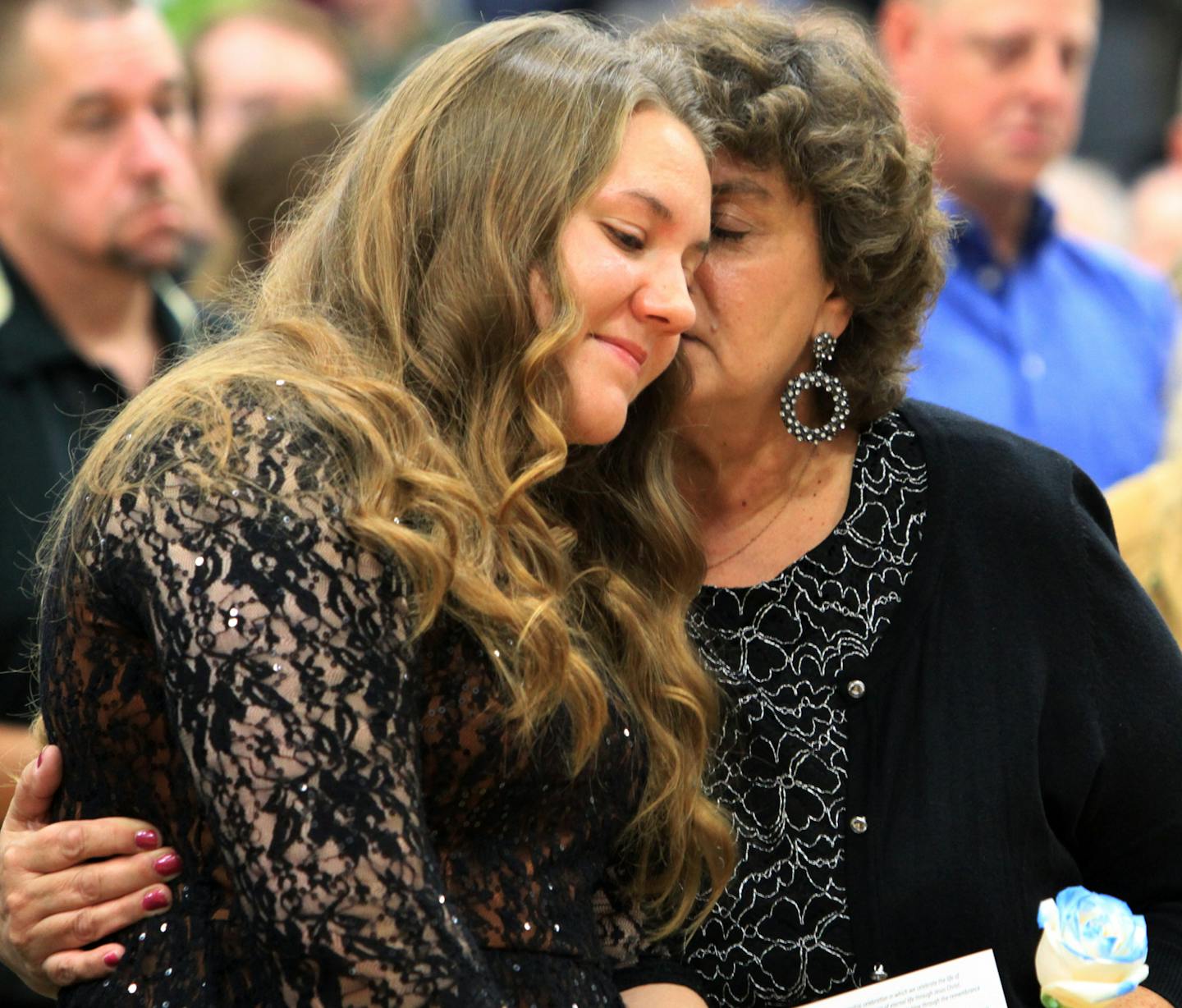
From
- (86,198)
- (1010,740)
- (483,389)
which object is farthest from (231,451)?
(86,198)

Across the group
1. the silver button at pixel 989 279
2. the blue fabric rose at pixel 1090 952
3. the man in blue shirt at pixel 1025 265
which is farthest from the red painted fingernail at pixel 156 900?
the silver button at pixel 989 279

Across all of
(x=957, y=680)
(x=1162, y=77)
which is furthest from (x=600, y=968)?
(x=1162, y=77)

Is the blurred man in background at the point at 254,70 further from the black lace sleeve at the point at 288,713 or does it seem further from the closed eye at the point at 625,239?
the black lace sleeve at the point at 288,713

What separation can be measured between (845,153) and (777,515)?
21.3 inches

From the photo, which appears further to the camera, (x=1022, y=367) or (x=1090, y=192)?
(x=1090, y=192)

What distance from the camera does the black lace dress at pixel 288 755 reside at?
1.70m

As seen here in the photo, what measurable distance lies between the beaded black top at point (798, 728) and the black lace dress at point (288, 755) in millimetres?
444

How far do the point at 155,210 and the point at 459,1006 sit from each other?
240 centimetres

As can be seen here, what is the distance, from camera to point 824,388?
259 centimetres

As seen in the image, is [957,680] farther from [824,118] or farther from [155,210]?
[155,210]

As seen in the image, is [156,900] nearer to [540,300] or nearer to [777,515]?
[540,300]

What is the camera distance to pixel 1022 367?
4.27m

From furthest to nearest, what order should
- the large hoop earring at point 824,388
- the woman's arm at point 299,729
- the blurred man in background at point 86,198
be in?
1. the blurred man in background at point 86,198
2. the large hoop earring at point 824,388
3. the woman's arm at point 299,729

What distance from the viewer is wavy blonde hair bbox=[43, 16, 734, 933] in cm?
184
